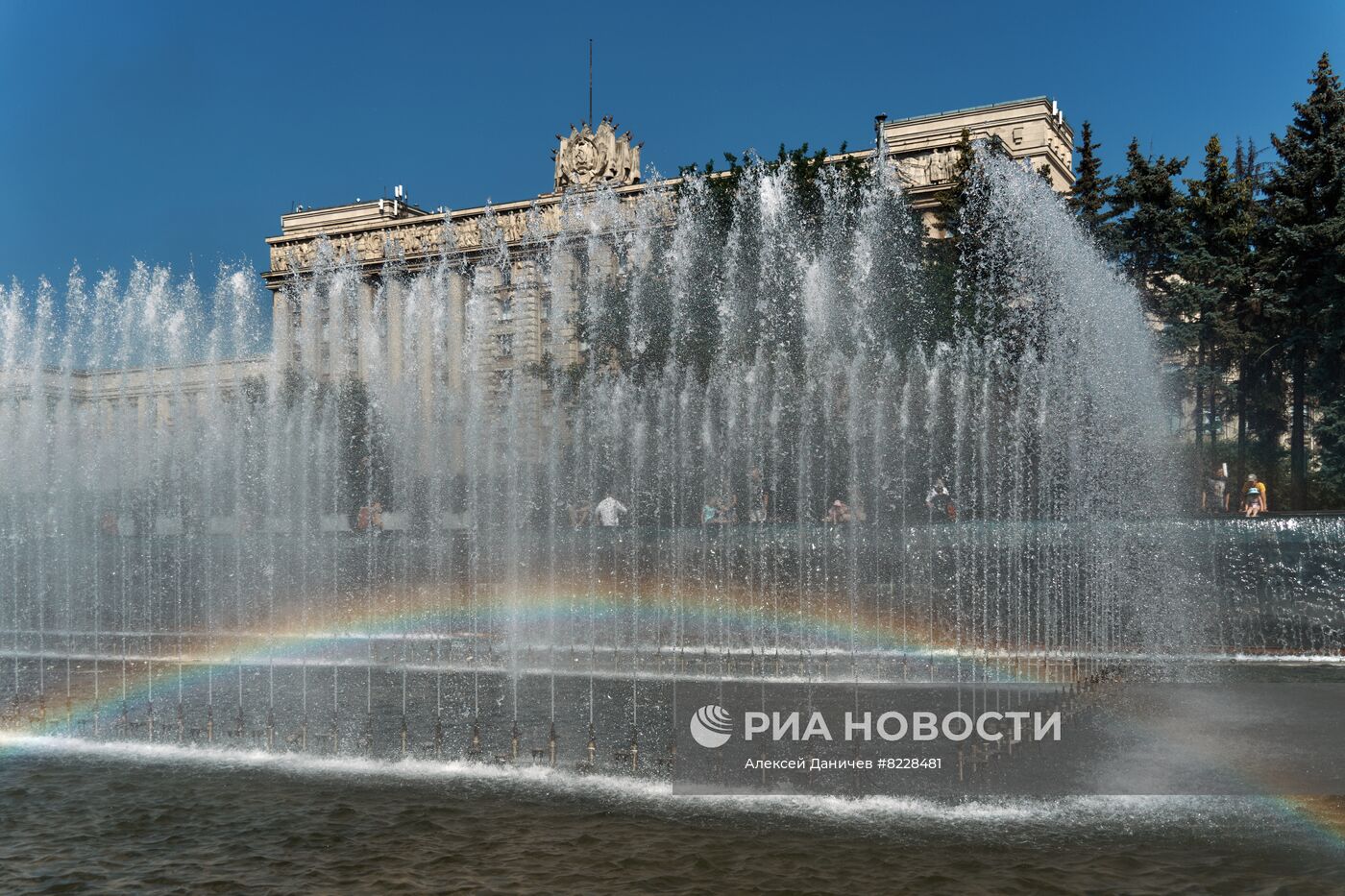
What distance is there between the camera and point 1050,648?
664 inches

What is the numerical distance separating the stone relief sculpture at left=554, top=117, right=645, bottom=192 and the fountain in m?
20.8

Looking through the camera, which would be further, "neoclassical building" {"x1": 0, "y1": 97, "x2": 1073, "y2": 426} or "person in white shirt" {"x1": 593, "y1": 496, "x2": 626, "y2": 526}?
"neoclassical building" {"x1": 0, "y1": 97, "x2": 1073, "y2": 426}

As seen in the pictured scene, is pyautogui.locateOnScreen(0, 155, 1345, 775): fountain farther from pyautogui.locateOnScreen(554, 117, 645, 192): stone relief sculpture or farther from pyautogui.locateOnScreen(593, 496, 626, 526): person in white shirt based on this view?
pyautogui.locateOnScreen(554, 117, 645, 192): stone relief sculpture

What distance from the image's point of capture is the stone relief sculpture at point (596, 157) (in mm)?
53906

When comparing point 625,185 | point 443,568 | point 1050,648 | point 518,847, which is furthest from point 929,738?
point 625,185

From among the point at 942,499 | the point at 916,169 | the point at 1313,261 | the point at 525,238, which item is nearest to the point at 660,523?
the point at 942,499

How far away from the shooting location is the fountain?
48.9 ft

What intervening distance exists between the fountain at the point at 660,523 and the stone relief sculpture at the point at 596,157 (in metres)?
20.8

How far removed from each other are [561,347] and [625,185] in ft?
35.3

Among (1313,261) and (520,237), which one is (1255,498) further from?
(520,237)

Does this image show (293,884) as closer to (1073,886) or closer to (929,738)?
(1073,886)

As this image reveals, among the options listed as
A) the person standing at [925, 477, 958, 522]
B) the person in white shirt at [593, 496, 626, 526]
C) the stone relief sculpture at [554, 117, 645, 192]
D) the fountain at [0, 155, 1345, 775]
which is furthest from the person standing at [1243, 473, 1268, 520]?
the stone relief sculpture at [554, 117, 645, 192]

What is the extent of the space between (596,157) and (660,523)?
32406mm

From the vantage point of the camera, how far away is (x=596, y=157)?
54.1m
